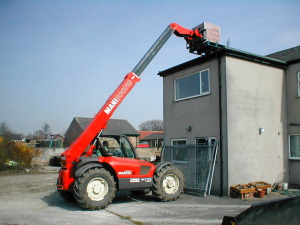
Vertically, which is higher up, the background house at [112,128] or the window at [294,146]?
the background house at [112,128]

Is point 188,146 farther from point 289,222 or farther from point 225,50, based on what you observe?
point 289,222

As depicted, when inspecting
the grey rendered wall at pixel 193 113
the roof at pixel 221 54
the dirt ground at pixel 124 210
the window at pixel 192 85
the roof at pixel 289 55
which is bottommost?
the dirt ground at pixel 124 210

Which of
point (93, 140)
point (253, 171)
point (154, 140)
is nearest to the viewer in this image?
point (93, 140)

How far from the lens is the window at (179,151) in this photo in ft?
37.7

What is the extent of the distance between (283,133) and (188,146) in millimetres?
4016

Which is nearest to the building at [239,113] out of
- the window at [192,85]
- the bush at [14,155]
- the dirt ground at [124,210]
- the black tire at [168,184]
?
the window at [192,85]

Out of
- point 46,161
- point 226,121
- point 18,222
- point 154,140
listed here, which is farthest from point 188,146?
point 154,140

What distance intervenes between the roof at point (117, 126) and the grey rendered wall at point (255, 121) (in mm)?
29435

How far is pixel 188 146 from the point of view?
1105 cm

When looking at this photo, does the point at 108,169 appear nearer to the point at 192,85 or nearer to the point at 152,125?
the point at 192,85

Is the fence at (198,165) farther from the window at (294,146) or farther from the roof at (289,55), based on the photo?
the roof at (289,55)

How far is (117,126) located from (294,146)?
3185 cm

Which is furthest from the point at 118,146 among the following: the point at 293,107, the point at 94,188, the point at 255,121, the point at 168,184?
the point at 293,107

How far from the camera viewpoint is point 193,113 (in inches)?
463
